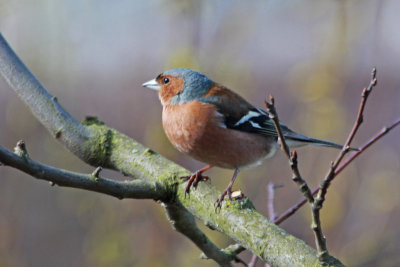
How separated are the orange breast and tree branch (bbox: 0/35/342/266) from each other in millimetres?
496

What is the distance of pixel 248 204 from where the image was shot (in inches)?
92.3

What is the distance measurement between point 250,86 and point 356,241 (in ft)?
5.63

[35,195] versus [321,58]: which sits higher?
[321,58]

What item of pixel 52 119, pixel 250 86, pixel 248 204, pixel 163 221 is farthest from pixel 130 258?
pixel 248 204

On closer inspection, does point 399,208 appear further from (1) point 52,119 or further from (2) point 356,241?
(1) point 52,119

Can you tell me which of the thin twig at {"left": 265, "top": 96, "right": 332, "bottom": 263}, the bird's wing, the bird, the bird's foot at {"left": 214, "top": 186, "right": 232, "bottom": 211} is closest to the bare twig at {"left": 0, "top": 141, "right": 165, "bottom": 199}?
the bird's foot at {"left": 214, "top": 186, "right": 232, "bottom": 211}

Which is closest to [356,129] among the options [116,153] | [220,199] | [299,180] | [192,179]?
[299,180]

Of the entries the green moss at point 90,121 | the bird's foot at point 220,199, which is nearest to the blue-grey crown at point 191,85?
the green moss at point 90,121

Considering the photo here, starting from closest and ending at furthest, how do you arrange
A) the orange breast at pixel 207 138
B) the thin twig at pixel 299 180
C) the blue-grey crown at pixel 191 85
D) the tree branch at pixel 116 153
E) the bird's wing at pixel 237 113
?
the thin twig at pixel 299 180 < the tree branch at pixel 116 153 < the orange breast at pixel 207 138 < the bird's wing at pixel 237 113 < the blue-grey crown at pixel 191 85

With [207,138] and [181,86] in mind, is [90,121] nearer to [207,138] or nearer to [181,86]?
[207,138]

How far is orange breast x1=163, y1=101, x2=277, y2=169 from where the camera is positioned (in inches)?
129

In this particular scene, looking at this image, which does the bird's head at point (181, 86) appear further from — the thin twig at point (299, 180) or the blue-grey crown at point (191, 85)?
the thin twig at point (299, 180)

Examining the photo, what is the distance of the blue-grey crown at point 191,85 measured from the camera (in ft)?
11.9

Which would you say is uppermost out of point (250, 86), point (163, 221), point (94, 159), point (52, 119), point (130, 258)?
point (250, 86)
